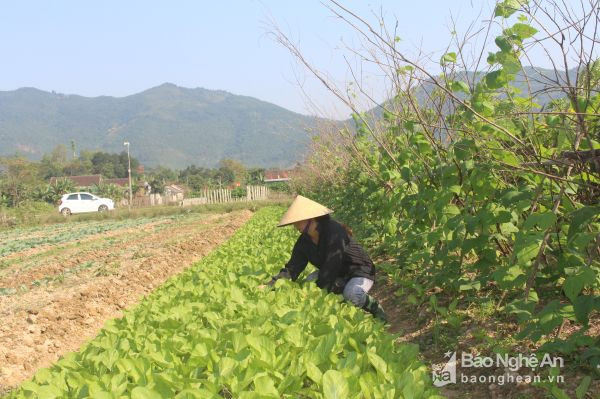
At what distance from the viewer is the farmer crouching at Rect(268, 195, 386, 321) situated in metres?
5.00

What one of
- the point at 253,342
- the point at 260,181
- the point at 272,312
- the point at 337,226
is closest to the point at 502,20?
the point at 337,226

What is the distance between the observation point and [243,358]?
9.26 feet

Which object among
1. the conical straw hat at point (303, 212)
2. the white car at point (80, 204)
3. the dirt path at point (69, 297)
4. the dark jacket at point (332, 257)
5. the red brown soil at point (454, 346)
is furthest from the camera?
the white car at point (80, 204)

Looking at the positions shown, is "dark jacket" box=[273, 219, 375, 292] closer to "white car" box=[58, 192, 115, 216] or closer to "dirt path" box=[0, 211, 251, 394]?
"dirt path" box=[0, 211, 251, 394]

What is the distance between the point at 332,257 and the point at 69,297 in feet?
16.4

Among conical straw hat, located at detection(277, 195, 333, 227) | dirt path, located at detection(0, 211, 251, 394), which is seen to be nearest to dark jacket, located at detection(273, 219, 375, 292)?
conical straw hat, located at detection(277, 195, 333, 227)

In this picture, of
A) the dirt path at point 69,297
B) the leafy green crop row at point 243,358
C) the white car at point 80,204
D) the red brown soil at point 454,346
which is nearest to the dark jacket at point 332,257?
the red brown soil at point 454,346

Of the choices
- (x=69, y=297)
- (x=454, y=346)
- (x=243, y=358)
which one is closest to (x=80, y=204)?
(x=69, y=297)

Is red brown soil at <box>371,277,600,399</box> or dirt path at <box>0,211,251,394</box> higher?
red brown soil at <box>371,277,600,399</box>

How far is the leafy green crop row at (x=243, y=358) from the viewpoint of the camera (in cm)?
256

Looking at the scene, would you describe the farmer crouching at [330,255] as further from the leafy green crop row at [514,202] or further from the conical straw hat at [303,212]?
the leafy green crop row at [514,202]

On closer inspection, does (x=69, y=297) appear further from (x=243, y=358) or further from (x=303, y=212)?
(x=243, y=358)

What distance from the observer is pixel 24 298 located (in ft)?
30.5

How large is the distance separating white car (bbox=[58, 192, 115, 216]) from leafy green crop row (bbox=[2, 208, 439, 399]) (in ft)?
119
